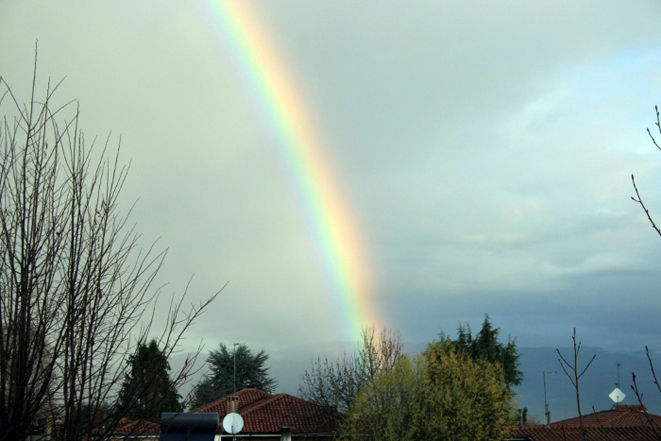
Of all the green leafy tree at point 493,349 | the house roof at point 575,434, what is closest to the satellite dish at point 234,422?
the house roof at point 575,434

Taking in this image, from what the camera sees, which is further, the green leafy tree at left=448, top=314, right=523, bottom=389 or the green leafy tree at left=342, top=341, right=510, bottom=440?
the green leafy tree at left=448, top=314, right=523, bottom=389

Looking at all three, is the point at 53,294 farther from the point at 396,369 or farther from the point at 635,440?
the point at 635,440

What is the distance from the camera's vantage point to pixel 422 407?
1087 inches

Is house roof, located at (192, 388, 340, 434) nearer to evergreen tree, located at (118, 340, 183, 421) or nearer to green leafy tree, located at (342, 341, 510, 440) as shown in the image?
green leafy tree, located at (342, 341, 510, 440)

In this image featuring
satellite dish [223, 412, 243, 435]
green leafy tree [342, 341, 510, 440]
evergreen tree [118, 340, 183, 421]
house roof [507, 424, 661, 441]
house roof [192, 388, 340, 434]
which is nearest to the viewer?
evergreen tree [118, 340, 183, 421]

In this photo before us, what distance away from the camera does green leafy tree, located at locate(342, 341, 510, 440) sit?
2644 centimetres

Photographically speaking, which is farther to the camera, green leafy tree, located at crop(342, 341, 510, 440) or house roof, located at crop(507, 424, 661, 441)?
house roof, located at crop(507, 424, 661, 441)

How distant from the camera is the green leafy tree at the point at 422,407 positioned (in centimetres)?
2644

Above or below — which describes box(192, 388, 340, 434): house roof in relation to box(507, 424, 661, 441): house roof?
above

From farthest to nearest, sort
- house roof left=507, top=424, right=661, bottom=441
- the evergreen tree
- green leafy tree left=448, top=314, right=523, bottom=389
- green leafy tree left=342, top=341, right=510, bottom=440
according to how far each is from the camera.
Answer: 1. green leafy tree left=448, top=314, right=523, bottom=389
2. house roof left=507, top=424, right=661, bottom=441
3. green leafy tree left=342, top=341, right=510, bottom=440
4. the evergreen tree

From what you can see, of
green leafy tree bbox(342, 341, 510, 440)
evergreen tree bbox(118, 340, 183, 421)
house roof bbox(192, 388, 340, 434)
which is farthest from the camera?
house roof bbox(192, 388, 340, 434)

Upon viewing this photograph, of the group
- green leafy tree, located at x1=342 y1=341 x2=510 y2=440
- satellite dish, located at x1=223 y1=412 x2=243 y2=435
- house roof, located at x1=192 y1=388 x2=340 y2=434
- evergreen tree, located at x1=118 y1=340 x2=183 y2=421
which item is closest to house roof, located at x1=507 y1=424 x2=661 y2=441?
green leafy tree, located at x1=342 y1=341 x2=510 y2=440

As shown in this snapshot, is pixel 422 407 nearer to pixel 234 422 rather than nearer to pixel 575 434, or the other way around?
pixel 234 422

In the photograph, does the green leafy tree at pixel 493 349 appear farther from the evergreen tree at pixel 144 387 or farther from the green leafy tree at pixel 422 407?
the evergreen tree at pixel 144 387
